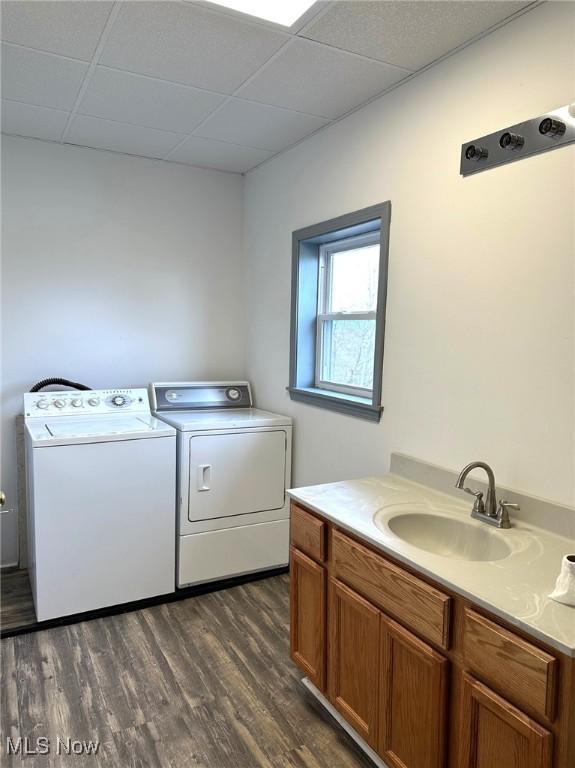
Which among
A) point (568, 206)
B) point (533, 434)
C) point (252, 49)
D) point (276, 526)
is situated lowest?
point (276, 526)

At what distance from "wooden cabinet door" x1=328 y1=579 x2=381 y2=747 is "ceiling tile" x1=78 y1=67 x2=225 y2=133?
2.18 m

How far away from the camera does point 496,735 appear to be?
132 centimetres

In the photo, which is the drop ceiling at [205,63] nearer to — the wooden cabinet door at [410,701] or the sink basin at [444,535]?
the sink basin at [444,535]

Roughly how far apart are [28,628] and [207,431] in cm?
127

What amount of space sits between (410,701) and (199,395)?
7.63 ft

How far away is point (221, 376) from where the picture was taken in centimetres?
380

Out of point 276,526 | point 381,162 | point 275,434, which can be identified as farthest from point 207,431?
point 381,162

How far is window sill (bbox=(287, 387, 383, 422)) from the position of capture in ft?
8.36

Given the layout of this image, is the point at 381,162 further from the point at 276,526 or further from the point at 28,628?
the point at 28,628

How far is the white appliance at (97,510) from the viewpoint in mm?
2605

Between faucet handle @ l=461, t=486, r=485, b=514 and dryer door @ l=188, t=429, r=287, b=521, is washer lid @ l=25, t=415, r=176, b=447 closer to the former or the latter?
dryer door @ l=188, t=429, r=287, b=521

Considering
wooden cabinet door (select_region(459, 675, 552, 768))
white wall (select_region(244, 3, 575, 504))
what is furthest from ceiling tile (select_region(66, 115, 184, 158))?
wooden cabinet door (select_region(459, 675, 552, 768))

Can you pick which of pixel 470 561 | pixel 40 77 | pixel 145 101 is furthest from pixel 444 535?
pixel 40 77

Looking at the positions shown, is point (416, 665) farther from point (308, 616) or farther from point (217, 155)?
point (217, 155)
